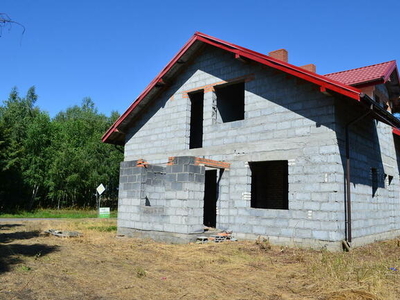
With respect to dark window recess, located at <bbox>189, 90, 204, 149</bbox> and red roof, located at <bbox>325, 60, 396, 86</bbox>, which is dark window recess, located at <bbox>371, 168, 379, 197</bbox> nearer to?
red roof, located at <bbox>325, 60, 396, 86</bbox>

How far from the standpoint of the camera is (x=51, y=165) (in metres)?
30.0

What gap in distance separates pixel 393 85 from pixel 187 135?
28.3ft

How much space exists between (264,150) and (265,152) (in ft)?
0.26

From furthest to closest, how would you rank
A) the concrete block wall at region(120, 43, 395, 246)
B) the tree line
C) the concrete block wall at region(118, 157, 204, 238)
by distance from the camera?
the tree line, the concrete block wall at region(118, 157, 204, 238), the concrete block wall at region(120, 43, 395, 246)

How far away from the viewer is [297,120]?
10.6m

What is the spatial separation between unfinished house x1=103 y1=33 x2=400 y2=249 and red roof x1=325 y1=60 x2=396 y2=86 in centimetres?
5

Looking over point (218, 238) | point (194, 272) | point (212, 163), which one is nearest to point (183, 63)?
point (212, 163)

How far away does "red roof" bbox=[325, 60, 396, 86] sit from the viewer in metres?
11.7

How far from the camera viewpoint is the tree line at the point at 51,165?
27594mm

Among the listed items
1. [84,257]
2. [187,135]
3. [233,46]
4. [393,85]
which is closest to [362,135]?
[393,85]

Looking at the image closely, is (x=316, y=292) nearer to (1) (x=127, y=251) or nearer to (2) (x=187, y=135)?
(1) (x=127, y=251)

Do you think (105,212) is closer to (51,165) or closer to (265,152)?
(51,165)

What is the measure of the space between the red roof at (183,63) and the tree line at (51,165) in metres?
13.3

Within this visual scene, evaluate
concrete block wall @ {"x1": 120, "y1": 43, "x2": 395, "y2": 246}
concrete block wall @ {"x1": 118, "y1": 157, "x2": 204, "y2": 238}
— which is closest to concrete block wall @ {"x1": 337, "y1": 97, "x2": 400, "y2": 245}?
concrete block wall @ {"x1": 120, "y1": 43, "x2": 395, "y2": 246}
